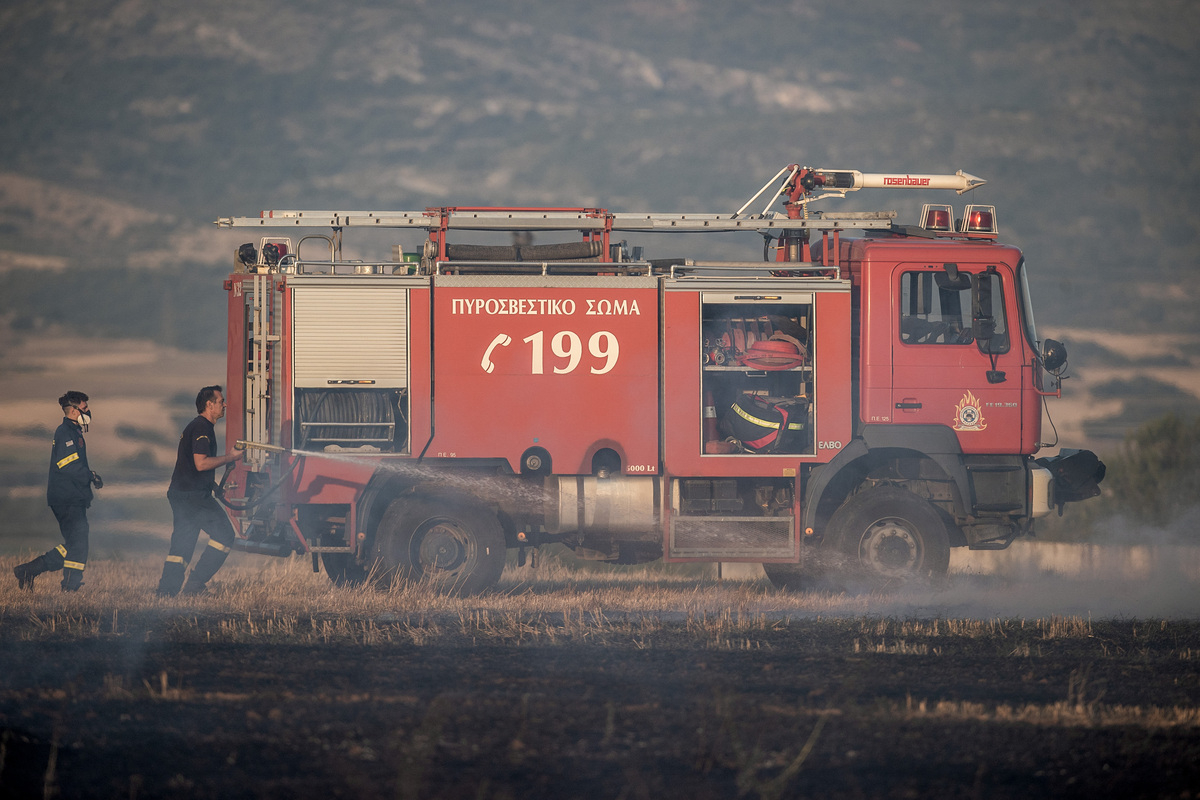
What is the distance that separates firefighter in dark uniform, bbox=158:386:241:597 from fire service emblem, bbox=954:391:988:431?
693cm

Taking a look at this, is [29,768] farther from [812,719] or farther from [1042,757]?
[1042,757]

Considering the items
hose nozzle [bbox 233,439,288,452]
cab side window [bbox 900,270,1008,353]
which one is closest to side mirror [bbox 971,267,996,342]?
cab side window [bbox 900,270,1008,353]

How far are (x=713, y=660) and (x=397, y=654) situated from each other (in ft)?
6.89

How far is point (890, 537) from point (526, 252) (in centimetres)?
452

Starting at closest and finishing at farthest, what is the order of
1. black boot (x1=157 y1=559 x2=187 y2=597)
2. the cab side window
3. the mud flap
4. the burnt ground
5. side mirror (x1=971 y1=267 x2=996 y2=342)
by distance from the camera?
1. the burnt ground
2. black boot (x1=157 y1=559 x2=187 y2=597)
3. side mirror (x1=971 y1=267 x2=996 y2=342)
4. the cab side window
5. the mud flap

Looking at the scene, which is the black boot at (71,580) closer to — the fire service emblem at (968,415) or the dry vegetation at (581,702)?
the dry vegetation at (581,702)

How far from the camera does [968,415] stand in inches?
457

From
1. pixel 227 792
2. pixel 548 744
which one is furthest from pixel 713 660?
pixel 227 792

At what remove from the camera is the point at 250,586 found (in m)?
12.1

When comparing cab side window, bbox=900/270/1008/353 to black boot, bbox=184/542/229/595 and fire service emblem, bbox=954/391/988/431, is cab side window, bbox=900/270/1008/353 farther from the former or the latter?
black boot, bbox=184/542/229/595

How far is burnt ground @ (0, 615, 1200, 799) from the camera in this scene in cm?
503

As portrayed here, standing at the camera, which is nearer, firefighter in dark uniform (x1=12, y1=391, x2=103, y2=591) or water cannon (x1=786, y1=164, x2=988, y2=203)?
firefighter in dark uniform (x1=12, y1=391, x2=103, y2=591)

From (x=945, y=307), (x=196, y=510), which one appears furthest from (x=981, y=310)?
(x=196, y=510)

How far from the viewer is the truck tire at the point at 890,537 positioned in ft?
37.8
